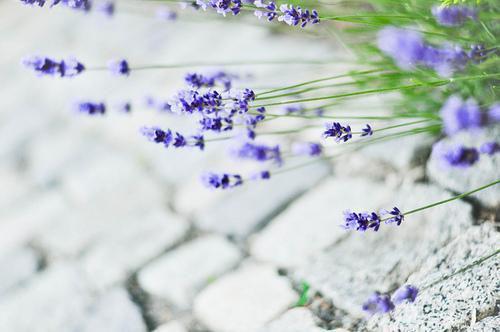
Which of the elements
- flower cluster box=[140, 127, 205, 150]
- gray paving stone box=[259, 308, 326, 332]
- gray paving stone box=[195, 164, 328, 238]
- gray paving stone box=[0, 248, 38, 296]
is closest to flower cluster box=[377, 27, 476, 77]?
flower cluster box=[140, 127, 205, 150]

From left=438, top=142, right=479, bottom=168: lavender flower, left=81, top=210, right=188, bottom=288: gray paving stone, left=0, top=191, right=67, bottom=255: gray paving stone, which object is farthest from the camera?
left=0, top=191, right=67, bottom=255: gray paving stone

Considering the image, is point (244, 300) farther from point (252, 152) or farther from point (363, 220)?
point (363, 220)

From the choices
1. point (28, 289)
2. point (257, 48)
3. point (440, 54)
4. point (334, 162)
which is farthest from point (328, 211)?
point (257, 48)

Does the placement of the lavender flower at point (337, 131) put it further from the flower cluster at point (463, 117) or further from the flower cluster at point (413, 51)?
the flower cluster at point (463, 117)

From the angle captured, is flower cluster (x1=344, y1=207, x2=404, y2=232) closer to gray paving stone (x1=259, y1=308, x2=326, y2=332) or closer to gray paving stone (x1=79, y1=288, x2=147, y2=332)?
gray paving stone (x1=259, y1=308, x2=326, y2=332)

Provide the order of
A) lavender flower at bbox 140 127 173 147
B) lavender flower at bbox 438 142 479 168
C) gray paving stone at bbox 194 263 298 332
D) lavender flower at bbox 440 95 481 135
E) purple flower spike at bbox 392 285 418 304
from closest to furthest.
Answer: lavender flower at bbox 440 95 481 135 < lavender flower at bbox 438 142 479 168 < purple flower spike at bbox 392 285 418 304 < lavender flower at bbox 140 127 173 147 < gray paving stone at bbox 194 263 298 332

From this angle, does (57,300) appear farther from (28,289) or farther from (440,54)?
(440,54)

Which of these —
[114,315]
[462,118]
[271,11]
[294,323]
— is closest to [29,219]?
[114,315]
